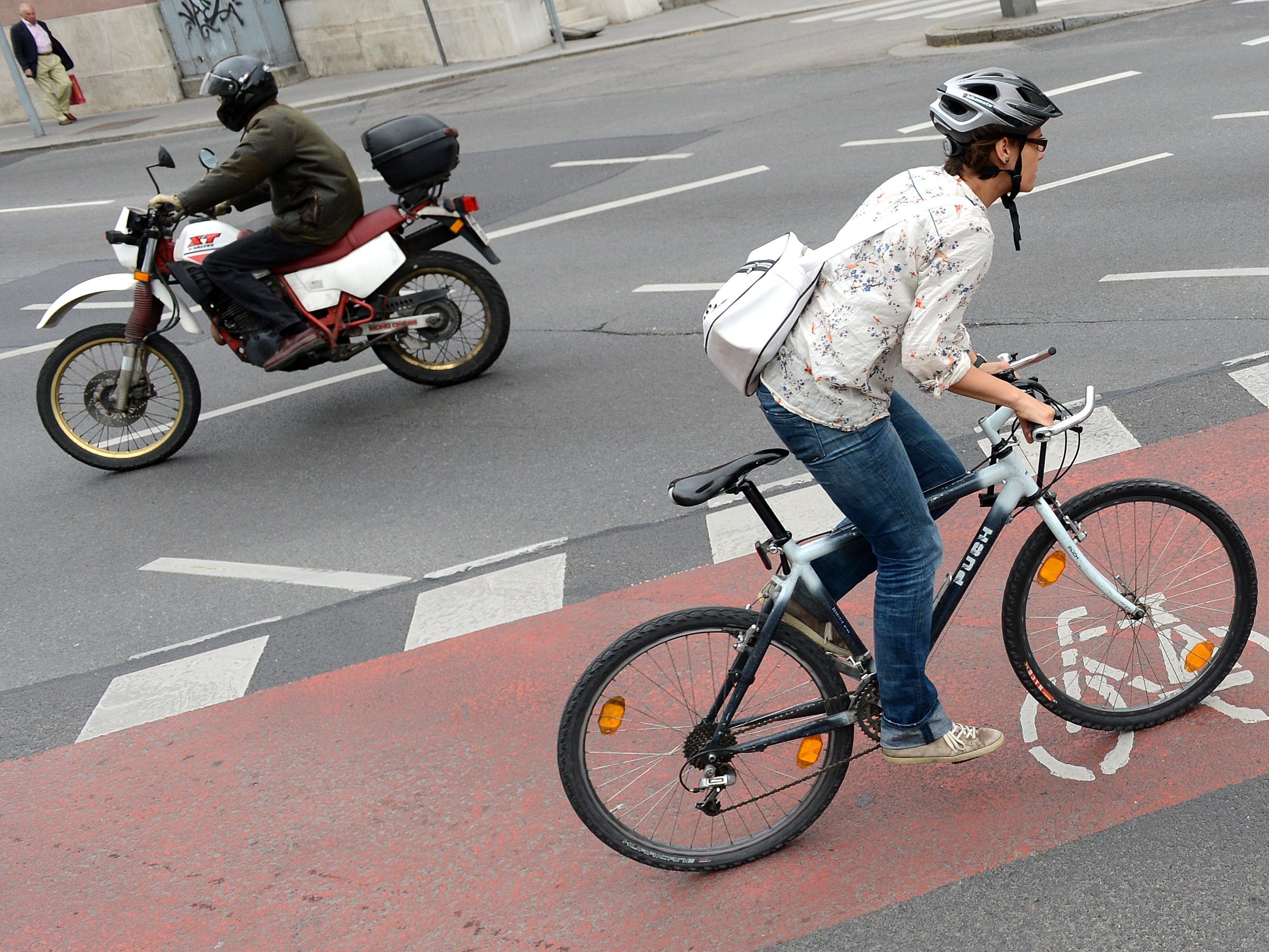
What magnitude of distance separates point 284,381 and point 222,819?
4.79 m

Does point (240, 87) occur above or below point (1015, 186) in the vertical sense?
above

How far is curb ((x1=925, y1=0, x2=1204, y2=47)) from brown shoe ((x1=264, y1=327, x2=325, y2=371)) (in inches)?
467

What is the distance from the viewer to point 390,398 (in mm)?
7953

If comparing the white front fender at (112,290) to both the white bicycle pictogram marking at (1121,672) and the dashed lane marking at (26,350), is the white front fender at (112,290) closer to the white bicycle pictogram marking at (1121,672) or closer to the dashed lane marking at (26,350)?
the dashed lane marking at (26,350)

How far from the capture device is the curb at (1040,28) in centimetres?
1627

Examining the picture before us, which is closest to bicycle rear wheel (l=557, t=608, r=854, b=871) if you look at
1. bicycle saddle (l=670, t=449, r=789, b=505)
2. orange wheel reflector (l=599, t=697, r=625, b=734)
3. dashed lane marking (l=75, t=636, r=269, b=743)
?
orange wheel reflector (l=599, t=697, r=625, b=734)

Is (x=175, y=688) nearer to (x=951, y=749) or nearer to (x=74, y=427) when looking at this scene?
(x=74, y=427)

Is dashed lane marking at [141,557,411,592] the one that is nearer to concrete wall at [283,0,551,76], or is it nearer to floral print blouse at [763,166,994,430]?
floral print blouse at [763,166,994,430]

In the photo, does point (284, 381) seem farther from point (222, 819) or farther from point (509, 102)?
point (509, 102)

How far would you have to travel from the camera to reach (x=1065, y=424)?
316cm

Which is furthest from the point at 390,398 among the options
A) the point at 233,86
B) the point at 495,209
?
the point at 495,209

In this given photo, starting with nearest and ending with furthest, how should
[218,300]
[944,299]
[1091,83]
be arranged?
1. [944,299]
2. [218,300]
3. [1091,83]

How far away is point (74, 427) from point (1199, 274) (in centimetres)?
652

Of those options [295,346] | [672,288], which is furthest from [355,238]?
[672,288]
